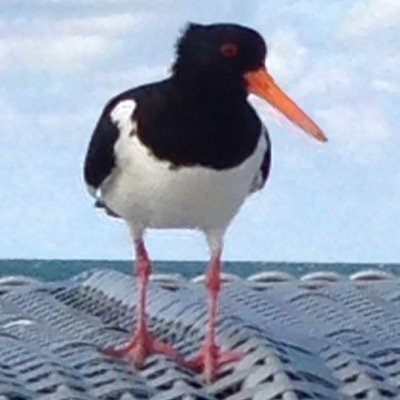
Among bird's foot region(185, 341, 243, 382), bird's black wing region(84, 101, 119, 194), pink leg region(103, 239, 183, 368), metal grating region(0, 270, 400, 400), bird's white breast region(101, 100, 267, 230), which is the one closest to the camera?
metal grating region(0, 270, 400, 400)

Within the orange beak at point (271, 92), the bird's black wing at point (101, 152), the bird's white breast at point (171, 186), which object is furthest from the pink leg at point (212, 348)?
the orange beak at point (271, 92)

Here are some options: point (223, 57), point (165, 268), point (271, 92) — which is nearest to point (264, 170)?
point (271, 92)

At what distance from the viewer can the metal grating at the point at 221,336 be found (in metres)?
4.87

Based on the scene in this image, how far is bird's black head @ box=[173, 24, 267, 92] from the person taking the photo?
526 centimetres

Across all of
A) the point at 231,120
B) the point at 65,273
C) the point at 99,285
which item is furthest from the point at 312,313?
the point at 65,273

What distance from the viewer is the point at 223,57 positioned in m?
5.27

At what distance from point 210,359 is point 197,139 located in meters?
0.66

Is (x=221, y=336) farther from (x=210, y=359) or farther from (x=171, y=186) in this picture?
(x=171, y=186)

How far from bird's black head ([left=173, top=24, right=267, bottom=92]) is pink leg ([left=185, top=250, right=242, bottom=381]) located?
604 millimetres

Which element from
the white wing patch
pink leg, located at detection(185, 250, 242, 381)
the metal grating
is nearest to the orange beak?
the white wing patch

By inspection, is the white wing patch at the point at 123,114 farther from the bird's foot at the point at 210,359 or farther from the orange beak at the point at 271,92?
the bird's foot at the point at 210,359

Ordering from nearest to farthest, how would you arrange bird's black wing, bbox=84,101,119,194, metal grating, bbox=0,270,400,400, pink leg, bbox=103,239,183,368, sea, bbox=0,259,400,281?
metal grating, bbox=0,270,400,400, pink leg, bbox=103,239,183,368, bird's black wing, bbox=84,101,119,194, sea, bbox=0,259,400,281

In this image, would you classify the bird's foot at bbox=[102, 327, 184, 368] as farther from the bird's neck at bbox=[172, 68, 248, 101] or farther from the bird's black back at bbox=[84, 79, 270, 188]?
the bird's neck at bbox=[172, 68, 248, 101]

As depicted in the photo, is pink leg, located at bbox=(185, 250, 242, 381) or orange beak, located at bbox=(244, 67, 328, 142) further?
orange beak, located at bbox=(244, 67, 328, 142)
